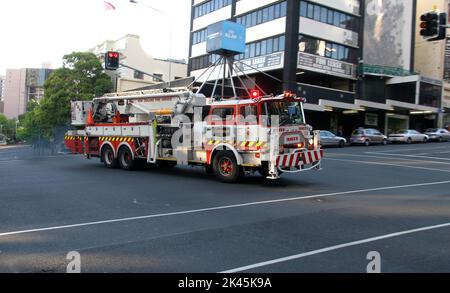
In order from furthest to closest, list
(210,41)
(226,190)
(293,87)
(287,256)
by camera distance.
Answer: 1. (293,87)
2. (210,41)
3. (226,190)
4. (287,256)

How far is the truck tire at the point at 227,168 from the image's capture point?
13.2 m

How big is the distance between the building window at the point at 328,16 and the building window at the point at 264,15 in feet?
6.03

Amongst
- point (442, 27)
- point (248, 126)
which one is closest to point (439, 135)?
point (442, 27)

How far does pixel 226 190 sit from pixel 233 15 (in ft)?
121

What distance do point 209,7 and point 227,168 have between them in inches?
1565

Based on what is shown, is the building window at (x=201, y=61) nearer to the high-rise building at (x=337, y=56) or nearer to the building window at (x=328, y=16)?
the high-rise building at (x=337, y=56)

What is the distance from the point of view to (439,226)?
25.7ft

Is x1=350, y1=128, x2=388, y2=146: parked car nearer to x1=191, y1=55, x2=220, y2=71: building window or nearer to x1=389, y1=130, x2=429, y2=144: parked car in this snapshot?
x1=389, y1=130, x2=429, y2=144: parked car

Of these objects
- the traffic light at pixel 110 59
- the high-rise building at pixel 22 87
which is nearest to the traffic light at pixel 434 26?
the traffic light at pixel 110 59

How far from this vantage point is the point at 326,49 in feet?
139

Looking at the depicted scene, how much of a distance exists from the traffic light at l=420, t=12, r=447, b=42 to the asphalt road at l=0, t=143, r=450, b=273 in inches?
289

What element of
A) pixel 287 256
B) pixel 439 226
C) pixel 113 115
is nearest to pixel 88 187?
pixel 113 115

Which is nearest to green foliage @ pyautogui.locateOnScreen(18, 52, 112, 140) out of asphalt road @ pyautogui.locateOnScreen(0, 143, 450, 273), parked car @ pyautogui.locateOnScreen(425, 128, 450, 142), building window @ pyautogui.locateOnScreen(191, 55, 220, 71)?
building window @ pyautogui.locateOnScreen(191, 55, 220, 71)
